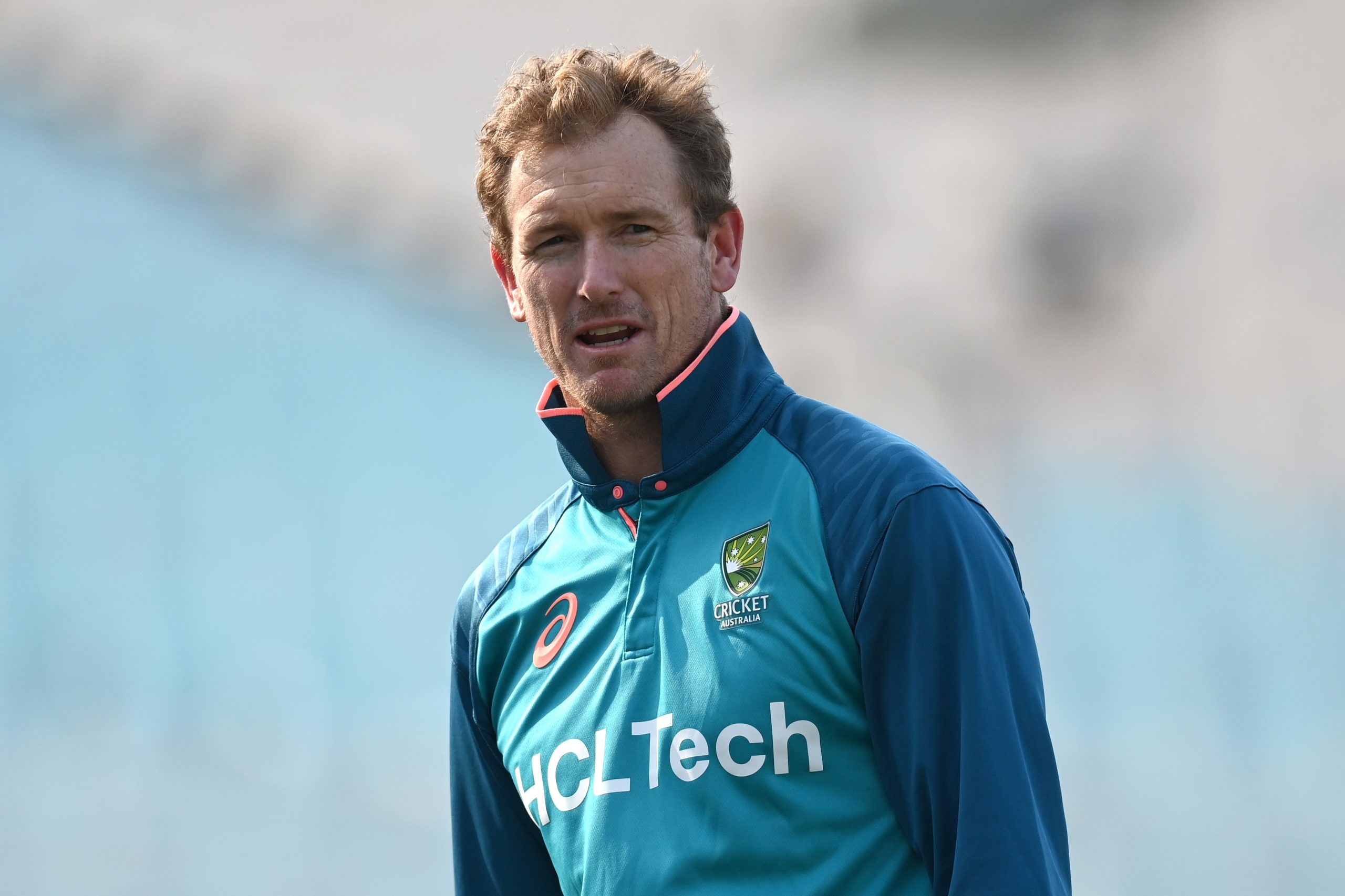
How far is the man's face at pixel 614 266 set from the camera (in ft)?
4.42

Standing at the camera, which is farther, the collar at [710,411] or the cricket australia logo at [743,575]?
the collar at [710,411]

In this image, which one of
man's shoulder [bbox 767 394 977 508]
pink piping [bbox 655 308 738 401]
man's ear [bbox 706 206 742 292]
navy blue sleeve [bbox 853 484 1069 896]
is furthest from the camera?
man's ear [bbox 706 206 742 292]

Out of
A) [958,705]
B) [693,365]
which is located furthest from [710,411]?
[958,705]

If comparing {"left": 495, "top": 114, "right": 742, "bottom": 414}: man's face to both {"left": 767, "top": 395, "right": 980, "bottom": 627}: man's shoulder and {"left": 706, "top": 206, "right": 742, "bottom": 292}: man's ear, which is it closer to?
{"left": 706, "top": 206, "right": 742, "bottom": 292}: man's ear

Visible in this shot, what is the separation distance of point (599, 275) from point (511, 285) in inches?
8.9

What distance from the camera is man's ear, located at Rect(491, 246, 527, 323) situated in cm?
147

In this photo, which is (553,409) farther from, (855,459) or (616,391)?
(855,459)

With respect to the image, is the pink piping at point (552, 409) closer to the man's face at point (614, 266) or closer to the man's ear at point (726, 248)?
the man's face at point (614, 266)

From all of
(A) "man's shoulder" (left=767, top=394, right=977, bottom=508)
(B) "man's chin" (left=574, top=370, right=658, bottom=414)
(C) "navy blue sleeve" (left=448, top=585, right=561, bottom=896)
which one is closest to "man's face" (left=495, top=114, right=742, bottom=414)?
(B) "man's chin" (left=574, top=370, right=658, bottom=414)

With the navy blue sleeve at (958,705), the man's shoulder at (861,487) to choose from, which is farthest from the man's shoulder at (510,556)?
the navy blue sleeve at (958,705)

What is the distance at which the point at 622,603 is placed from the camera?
1.31 metres

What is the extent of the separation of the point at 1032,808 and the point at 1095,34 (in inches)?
98.8

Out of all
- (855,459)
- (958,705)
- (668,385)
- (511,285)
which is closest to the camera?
(958,705)

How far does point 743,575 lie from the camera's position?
1.22 metres
